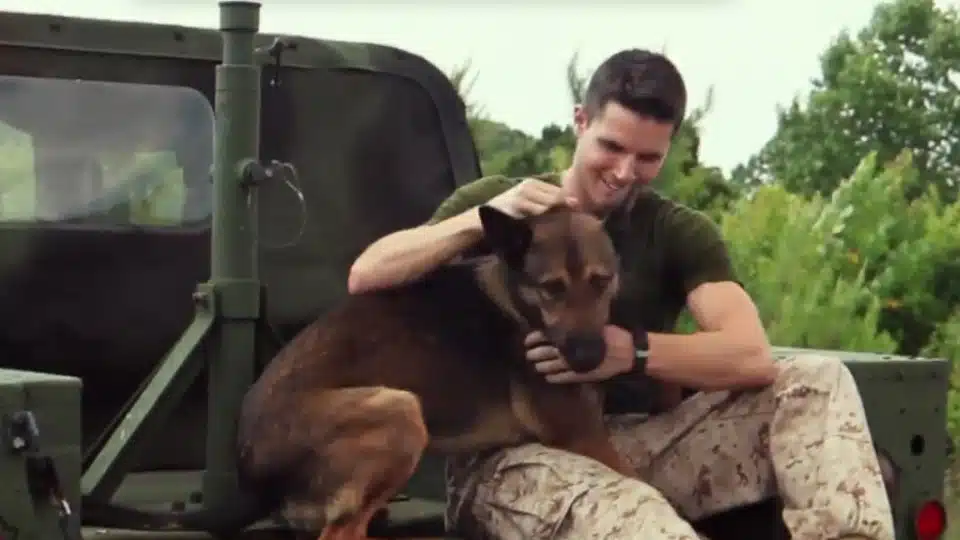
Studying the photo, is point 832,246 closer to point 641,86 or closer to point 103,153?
point 103,153

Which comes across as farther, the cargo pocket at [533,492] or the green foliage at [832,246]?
the green foliage at [832,246]

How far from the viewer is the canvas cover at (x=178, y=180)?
419cm

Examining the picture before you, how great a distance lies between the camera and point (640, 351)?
3.68 meters

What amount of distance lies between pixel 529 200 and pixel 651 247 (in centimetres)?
48

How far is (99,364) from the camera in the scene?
4.21 m

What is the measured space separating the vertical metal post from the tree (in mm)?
17870

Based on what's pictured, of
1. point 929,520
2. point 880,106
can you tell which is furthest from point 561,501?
point 880,106

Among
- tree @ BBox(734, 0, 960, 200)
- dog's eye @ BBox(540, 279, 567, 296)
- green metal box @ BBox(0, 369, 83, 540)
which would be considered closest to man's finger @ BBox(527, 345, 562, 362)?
dog's eye @ BBox(540, 279, 567, 296)

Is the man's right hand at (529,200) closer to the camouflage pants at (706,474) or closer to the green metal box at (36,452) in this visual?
the camouflage pants at (706,474)

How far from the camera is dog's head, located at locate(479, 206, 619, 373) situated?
3570mm

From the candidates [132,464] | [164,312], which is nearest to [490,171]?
[164,312]

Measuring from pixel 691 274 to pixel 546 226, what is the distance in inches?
18.2

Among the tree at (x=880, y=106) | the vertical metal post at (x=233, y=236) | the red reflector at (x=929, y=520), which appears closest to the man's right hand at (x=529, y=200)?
the vertical metal post at (x=233, y=236)

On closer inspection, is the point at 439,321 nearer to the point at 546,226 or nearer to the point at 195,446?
the point at 546,226
